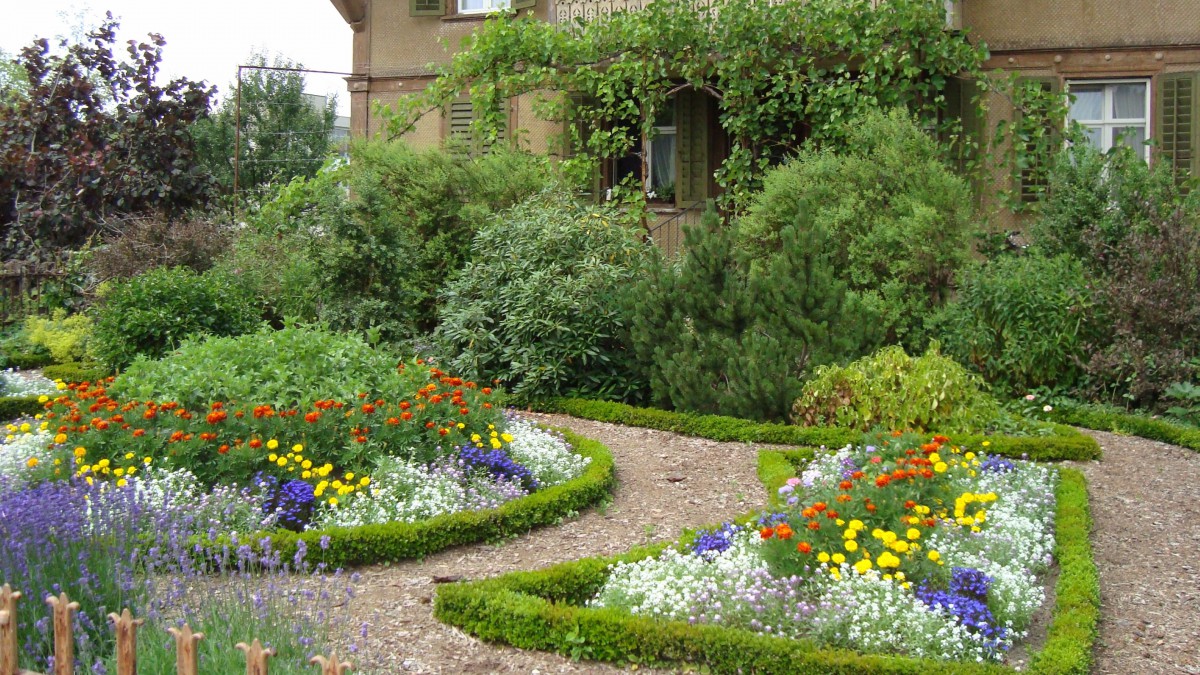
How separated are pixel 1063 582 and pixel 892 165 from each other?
21.6 feet

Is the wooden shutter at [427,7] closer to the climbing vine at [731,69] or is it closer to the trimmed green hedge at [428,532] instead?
the climbing vine at [731,69]

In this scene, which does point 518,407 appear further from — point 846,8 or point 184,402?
point 846,8

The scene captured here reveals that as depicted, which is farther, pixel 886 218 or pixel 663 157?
pixel 663 157

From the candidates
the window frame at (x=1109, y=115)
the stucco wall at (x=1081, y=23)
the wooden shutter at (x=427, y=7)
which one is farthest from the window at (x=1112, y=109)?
the wooden shutter at (x=427, y=7)

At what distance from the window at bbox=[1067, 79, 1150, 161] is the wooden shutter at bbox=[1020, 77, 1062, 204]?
24 cm

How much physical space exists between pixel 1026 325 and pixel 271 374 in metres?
6.32

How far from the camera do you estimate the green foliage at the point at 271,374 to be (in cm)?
688

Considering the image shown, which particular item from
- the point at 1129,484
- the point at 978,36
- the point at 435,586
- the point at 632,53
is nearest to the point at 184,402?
the point at 435,586

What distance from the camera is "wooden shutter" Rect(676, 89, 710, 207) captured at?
50.5 ft

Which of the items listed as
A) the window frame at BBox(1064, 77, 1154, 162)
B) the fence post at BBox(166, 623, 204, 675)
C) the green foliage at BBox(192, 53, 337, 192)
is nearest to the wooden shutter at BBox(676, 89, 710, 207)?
the window frame at BBox(1064, 77, 1154, 162)

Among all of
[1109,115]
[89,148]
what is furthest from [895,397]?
[89,148]

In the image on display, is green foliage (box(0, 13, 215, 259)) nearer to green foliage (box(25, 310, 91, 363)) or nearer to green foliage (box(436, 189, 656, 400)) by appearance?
green foliage (box(25, 310, 91, 363))

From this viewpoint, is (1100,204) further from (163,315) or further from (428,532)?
(163,315)

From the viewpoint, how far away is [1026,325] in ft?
31.5
